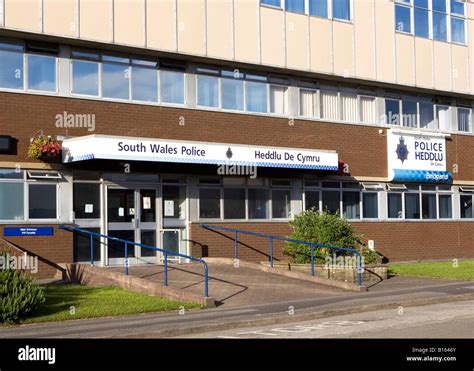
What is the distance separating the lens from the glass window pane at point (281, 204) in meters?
25.2

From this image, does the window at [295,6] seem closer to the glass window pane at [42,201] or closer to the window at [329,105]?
the window at [329,105]

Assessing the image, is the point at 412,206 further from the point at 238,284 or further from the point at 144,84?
the point at 144,84

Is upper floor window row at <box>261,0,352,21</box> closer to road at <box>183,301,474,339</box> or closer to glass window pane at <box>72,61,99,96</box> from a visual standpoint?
glass window pane at <box>72,61,99,96</box>

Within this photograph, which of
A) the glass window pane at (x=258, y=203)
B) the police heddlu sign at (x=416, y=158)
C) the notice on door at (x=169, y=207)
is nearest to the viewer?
the notice on door at (x=169, y=207)

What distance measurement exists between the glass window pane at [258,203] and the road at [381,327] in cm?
897

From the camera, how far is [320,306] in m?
16.6

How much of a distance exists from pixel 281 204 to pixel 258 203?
Result: 38.6 inches

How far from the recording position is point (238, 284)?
19.5 m

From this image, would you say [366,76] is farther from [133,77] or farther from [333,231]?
[133,77]

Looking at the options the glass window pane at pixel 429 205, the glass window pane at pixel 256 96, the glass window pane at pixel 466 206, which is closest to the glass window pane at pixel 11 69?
the glass window pane at pixel 256 96

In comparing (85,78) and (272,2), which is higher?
(272,2)

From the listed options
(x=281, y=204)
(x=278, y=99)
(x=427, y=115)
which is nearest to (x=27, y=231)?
(x=281, y=204)
